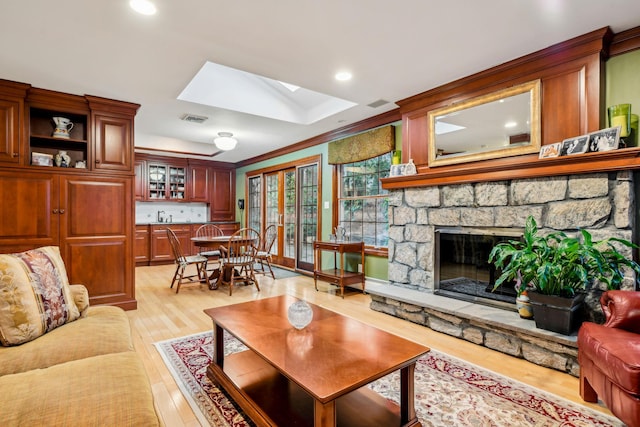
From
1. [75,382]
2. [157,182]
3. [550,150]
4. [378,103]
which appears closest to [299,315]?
[75,382]

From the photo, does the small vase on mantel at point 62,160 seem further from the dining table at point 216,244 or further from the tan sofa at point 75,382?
the tan sofa at point 75,382

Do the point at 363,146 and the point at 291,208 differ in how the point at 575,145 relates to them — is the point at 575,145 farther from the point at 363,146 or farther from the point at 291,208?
the point at 291,208

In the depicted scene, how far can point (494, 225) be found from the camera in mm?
3010

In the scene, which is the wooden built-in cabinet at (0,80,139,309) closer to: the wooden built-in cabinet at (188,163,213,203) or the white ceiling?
the white ceiling

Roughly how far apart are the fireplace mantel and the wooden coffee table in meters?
1.88

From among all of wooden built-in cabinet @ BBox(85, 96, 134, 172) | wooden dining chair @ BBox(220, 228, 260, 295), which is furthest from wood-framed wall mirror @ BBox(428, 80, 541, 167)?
wooden built-in cabinet @ BBox(85, 96, 134, 172)

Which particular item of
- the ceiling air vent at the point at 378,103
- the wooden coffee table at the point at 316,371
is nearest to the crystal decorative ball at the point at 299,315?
the wooden coffee table at the point at 316,371

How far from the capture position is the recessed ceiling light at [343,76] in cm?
306

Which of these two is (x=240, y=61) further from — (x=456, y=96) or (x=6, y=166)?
(x=6, y=166)

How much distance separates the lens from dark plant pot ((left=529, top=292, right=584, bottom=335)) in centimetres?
227

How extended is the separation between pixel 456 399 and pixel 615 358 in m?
0.82

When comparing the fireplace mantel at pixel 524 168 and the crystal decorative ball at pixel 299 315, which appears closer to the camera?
the crystal decorative ball at pixel 299 315

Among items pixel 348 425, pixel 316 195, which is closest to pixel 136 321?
pixel 348 425

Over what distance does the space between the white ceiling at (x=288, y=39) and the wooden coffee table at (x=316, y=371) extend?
2005mm
